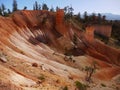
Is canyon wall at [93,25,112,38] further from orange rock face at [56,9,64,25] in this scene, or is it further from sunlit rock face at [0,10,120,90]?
orange rock face at [56,9,64,25]

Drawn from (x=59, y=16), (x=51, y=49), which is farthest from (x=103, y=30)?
(x=51, y=49)

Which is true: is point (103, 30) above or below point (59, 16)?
below

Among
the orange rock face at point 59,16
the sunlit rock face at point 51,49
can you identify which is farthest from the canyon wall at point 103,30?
the orange rock face at point 59,16

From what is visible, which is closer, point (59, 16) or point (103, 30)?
point (59, 16)

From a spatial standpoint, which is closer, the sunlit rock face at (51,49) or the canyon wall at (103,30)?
the sunlit rock face at (51,49)

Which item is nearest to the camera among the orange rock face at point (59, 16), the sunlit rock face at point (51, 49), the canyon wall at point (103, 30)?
the sunlit rock face at point (51, 49)

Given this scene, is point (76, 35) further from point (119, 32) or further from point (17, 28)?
point (119, 32)

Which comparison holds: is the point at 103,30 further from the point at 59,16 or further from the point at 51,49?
the point at 51,49

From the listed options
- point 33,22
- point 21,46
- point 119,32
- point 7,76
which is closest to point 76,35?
point 33,22

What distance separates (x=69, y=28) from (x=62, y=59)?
62.5 ft

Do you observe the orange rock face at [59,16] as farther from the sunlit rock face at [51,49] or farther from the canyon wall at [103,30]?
the canyon wall at [103,30]

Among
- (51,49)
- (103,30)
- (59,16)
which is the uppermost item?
(59,16)

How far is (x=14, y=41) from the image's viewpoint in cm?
4653

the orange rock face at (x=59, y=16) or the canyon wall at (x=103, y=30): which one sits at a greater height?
the orange rock face at (x=59, y=16)
